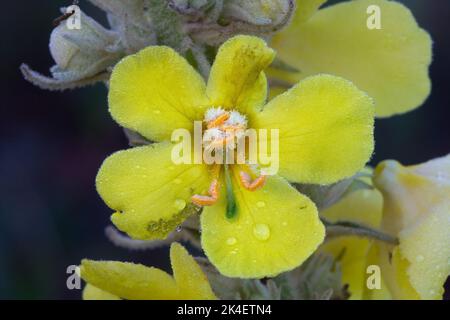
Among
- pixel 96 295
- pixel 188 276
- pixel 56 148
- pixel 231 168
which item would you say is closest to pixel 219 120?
pixel 231 168

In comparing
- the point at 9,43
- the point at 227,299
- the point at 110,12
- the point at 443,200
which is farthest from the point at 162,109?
the point at 9,43

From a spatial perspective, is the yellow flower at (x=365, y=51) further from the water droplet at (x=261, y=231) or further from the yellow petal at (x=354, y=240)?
the water droplet at (x=261, y=231)

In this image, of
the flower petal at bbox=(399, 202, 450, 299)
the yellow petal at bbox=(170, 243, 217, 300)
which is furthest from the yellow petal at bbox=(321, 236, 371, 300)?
the yellow petal at bbox=(170, 243, 217, 300)

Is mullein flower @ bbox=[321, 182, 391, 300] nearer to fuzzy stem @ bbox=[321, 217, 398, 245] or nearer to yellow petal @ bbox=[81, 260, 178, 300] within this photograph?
fuzzy stem @ bbox=[321, 217, 398, 245]

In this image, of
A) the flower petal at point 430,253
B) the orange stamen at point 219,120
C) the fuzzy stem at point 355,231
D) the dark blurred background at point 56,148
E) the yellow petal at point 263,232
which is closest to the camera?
the yellow petal at point 263,232

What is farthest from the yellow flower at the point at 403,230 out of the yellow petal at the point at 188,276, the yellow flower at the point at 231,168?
the yellow petal at the point at 188,276

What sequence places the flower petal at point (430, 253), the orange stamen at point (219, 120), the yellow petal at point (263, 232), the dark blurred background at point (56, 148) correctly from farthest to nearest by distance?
the dark blurred background at point (56, 148) < the flower petal at point (430, 253) < the orange stamen at point (219, 120) < the yellow petal at point (263, 232)

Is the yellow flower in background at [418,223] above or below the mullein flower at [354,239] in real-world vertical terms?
above

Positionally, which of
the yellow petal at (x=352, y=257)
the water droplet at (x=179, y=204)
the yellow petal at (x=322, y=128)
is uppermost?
the yellow petal at (x=322, y=128)
